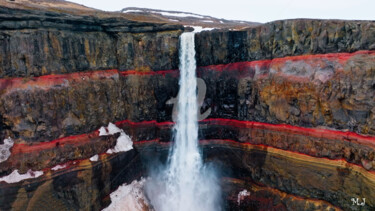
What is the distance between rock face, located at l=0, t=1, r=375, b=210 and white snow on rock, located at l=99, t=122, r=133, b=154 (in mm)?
624

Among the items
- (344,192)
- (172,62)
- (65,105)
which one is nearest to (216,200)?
(344,192)

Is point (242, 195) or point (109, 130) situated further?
point (242, 195)

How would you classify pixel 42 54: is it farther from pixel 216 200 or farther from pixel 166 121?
pixel 216 200

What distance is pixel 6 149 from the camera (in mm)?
20391

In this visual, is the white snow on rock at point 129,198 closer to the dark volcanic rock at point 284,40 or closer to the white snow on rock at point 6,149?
the white snow on rock at point 6,149

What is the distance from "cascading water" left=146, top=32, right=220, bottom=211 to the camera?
2767cm

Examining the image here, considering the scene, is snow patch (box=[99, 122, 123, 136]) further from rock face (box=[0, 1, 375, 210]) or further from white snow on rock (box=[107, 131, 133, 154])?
white snow on rock (box=[107, 131, 133, 154])

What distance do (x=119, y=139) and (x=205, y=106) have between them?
10.7 metres

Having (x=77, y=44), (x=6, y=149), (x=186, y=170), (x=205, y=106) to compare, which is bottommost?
(x=186, y=170)

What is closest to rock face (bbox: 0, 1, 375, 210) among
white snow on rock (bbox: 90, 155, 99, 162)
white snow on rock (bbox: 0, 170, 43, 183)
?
white snow on rock (bbox: 90, 155, 99, 162)

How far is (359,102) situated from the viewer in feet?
63.4
